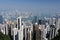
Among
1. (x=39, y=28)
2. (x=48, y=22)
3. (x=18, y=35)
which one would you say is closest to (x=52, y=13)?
(x=48, y=22)

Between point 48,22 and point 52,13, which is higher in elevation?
point 52,13

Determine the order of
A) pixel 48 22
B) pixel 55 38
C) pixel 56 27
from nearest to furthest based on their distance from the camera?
pixel 55 38 < pixel 56 27 < pixel 48 22

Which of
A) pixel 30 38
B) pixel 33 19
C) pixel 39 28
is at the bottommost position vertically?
pixel 30 38

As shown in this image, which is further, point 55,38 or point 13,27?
point 13,27

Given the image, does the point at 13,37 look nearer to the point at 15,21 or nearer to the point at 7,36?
the point at 7,36

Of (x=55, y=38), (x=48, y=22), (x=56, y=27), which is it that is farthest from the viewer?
(x=48, y=22)

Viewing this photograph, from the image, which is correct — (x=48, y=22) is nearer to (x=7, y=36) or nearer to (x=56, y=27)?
(x=56, y=27)

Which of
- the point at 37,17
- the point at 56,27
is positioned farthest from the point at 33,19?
the point at 56,27
